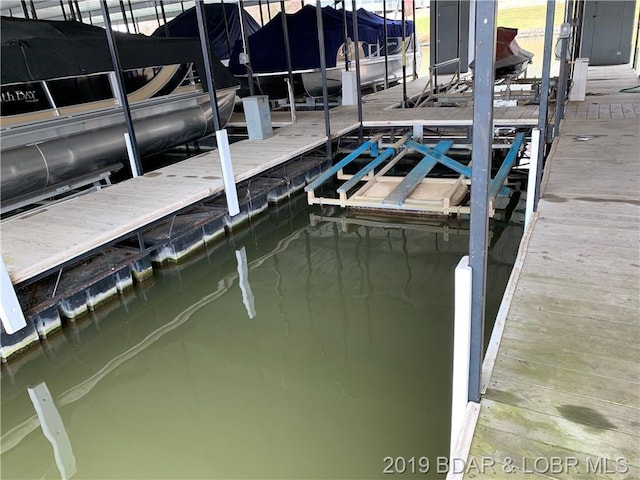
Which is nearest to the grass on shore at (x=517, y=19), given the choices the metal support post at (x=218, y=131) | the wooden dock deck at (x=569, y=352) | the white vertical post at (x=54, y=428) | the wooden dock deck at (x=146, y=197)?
the wooden dock deck at (x=146, y=197)

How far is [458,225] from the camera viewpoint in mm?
5242

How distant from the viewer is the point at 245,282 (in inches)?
178

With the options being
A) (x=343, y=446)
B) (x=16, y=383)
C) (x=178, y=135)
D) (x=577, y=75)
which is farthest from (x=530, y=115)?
(x=16, y=383)

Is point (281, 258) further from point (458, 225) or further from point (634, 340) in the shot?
point (634, 340)

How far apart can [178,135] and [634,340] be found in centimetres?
647

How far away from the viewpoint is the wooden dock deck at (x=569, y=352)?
1.64 metres

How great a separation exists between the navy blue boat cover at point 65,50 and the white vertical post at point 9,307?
9.37ft

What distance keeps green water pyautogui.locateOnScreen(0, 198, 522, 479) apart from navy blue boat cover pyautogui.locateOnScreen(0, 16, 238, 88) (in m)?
2.70

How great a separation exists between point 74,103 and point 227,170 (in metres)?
2.43

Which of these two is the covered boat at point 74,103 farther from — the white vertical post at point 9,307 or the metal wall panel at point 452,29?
the metal wall panel at point 452,29

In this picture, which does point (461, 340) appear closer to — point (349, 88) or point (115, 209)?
point (115, 209)

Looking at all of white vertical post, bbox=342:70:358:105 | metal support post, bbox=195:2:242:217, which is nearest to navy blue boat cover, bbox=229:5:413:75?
white vertical post, bbox=342:70:358:105

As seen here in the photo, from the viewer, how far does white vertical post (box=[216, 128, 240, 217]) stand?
4.75m

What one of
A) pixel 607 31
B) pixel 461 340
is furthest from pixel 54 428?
pixel 607 31
